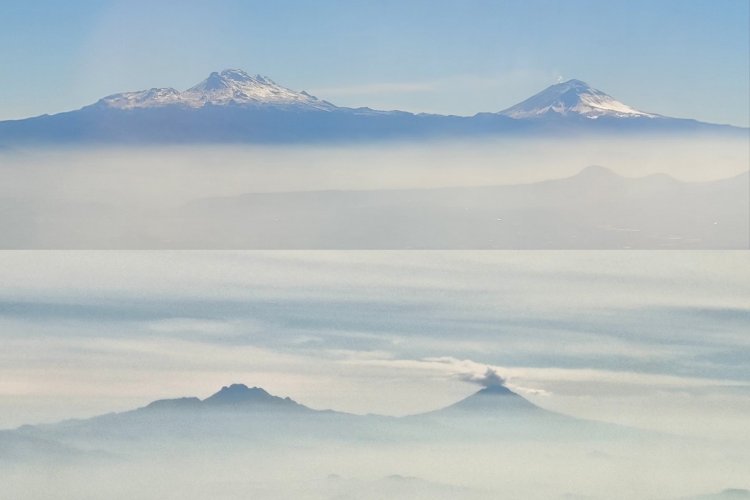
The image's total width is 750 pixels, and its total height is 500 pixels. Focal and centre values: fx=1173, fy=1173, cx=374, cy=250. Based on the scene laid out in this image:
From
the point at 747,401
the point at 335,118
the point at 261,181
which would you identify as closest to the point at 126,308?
the point at 261,181

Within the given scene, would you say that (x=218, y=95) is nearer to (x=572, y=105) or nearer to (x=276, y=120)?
(x=276, y=120)

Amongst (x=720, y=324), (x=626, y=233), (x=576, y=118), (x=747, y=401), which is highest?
(x=576, y=118)

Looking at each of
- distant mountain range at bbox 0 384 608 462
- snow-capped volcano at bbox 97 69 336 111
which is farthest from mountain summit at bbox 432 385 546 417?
snow-capped volcano at bbox 97 69 336 111

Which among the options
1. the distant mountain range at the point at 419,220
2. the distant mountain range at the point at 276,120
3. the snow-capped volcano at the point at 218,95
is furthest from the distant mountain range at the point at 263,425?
the snow-capped volcano at the point at 218,95

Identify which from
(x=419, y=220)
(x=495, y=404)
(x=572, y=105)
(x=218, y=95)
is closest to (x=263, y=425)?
(x=495, y=404)

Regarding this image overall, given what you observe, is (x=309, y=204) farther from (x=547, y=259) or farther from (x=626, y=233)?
(x=626, y=233)

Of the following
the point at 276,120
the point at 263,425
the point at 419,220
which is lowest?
the point at 263,425

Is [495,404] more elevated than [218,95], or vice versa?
[218,95]
